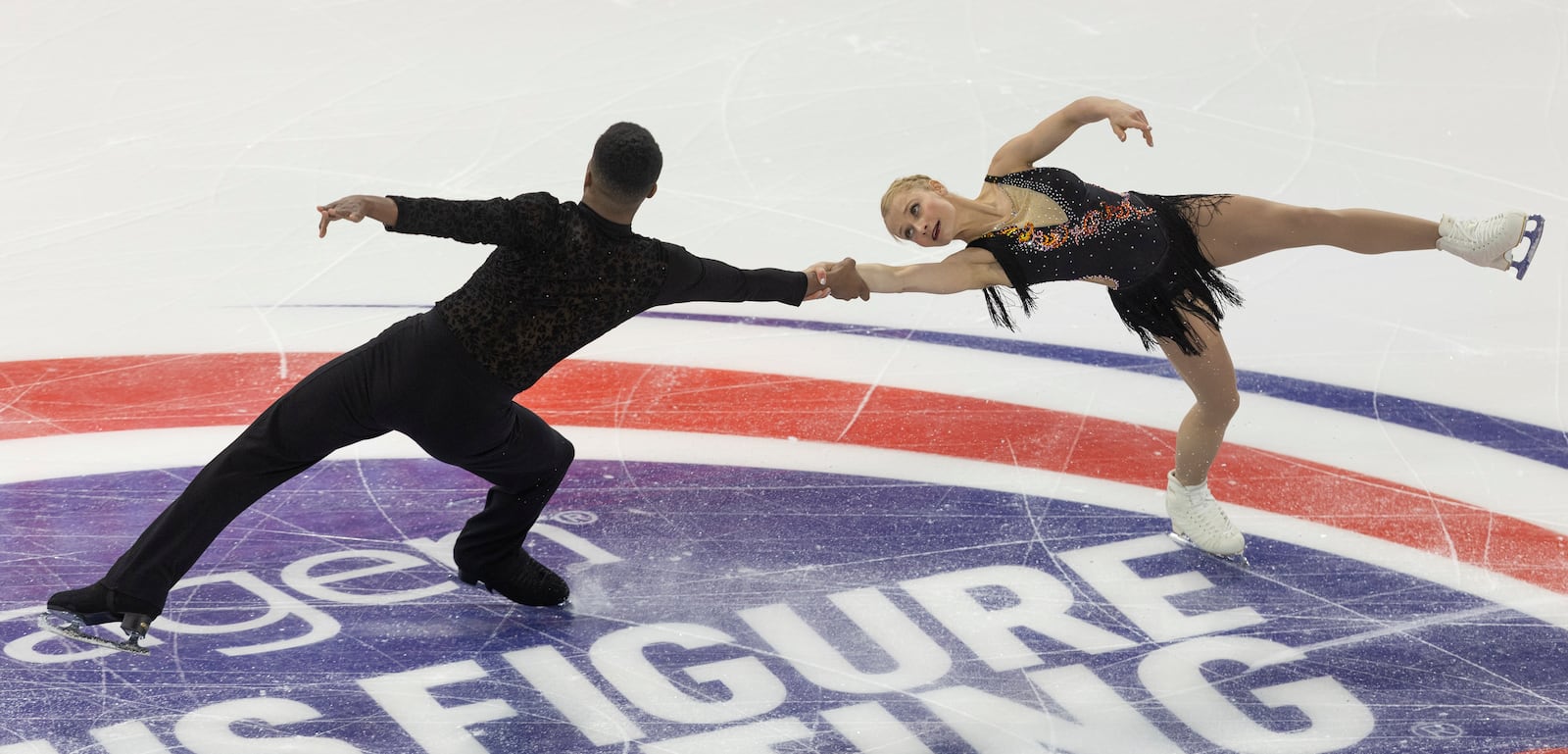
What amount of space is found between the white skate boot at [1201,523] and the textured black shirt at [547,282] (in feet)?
4.93

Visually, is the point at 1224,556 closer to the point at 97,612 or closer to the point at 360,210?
the point at 360,210

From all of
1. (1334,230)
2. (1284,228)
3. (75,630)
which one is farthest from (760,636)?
(1334,230)

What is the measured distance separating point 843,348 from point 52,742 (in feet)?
9.38

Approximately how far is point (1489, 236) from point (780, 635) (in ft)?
6.85

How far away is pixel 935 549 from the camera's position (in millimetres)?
3928

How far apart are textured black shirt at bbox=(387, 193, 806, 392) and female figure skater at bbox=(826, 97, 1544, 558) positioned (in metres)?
0.57

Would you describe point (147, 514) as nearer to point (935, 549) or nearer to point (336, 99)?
point (935, 549)

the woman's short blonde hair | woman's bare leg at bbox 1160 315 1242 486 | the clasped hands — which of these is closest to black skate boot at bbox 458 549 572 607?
the clasped hands

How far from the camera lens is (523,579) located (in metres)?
3.60

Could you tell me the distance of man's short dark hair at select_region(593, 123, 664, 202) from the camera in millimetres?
2986

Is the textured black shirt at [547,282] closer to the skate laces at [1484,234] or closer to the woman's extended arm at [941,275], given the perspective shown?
the woman's extended arm at [941,275]

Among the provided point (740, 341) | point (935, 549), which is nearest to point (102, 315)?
point (740, 341)

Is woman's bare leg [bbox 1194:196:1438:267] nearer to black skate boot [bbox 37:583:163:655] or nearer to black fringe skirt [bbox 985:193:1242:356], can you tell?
black fringe skirt [bbox 985:193:1242:356]

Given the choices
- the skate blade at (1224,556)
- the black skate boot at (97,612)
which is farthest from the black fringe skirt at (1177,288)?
the black skate boot at (97,612)
